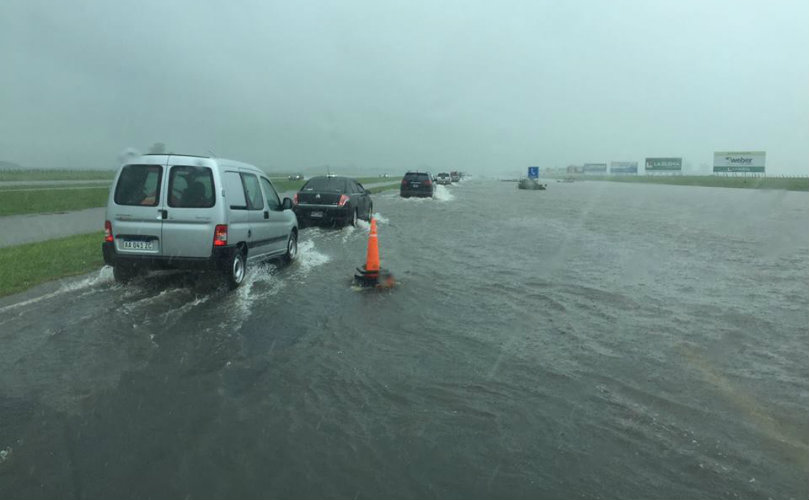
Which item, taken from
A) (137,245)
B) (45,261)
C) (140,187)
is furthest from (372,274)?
(45,261)

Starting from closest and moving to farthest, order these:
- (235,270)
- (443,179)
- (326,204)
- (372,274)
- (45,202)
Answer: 1. (235,270)
2. (372,274)
3. (326,204)
4. (45,202)
5. (443,179)

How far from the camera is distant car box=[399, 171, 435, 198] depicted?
134 feet

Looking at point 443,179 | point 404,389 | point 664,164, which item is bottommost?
point 404,389

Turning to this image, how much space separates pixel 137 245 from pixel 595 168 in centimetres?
18103

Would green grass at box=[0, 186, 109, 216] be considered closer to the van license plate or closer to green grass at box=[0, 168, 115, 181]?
green grass at box=[0, 168, 115, 181]

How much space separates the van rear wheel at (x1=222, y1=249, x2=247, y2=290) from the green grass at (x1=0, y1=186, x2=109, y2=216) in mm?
17894

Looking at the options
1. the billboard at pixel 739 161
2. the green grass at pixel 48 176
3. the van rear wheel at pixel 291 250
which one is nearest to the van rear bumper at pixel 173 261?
the van rear wheel at pixel 291 250

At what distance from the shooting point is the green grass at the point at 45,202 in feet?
80.6

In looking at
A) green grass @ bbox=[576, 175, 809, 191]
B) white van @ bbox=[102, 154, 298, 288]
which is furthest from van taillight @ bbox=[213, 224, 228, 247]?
green grass @ bbox=[576, 175, 809, 191]

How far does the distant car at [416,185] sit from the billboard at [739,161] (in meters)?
75.0

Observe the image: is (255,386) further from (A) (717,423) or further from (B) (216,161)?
(B) (216,161)

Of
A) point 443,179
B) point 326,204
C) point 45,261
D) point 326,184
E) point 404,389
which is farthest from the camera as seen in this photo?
point 443,179

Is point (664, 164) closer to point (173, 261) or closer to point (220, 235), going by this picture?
point (220, 235)

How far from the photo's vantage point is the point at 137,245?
884cm
